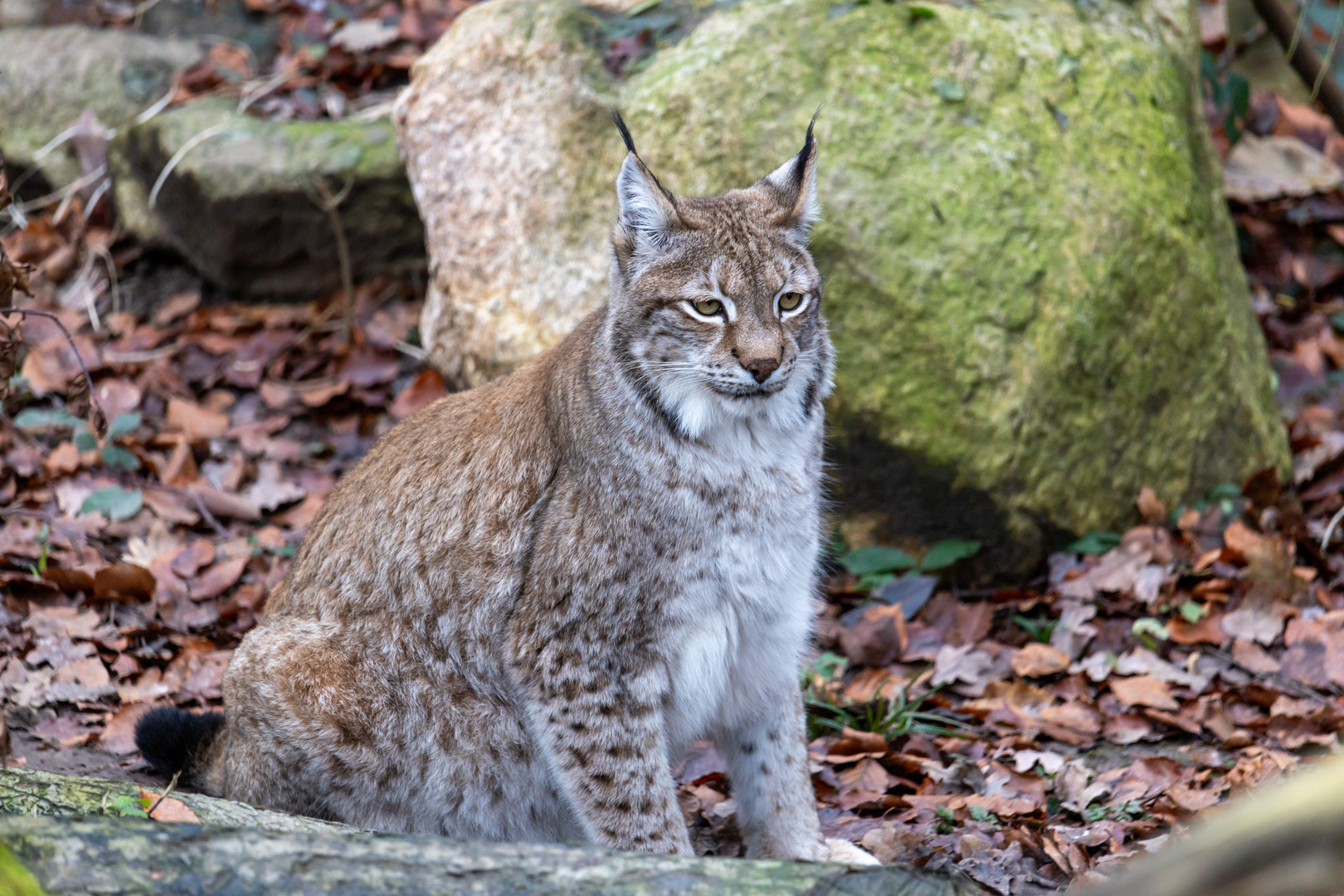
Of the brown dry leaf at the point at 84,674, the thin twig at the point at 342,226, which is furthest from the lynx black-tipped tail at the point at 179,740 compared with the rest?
the thin twig at the point at 342,226

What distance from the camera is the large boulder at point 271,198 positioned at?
757 centimetres

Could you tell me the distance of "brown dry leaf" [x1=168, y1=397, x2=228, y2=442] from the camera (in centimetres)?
690

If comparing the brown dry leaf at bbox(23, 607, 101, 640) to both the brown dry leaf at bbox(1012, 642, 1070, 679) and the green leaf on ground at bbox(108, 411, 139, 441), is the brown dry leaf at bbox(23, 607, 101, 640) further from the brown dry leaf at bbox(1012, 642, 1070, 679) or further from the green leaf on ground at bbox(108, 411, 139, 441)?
the brown dry leaf at bbox(1012, 642, 1070, 679)

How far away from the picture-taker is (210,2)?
31.4 feet

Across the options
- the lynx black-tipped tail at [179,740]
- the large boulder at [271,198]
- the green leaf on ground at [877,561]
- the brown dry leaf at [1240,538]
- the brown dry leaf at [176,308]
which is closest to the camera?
the lynx black-tipped tail at [179,740]

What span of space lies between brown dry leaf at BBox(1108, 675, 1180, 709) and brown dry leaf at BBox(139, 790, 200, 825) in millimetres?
3450

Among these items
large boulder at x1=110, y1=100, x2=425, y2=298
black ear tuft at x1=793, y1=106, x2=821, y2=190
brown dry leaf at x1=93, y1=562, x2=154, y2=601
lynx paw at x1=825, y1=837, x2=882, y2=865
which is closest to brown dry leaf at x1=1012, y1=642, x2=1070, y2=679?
lynx paw at x1=825, y1=837, x2=882, y2=865

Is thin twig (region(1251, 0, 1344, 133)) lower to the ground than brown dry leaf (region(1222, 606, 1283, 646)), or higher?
higher

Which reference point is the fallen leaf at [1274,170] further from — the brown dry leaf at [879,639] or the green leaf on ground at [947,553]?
the brown dry leaf at [879,639]

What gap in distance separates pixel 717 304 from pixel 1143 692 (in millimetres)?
2466

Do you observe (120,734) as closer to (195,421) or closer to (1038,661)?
(195,421)

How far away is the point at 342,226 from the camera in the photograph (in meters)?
7.66

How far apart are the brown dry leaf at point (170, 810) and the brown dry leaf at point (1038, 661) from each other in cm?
337

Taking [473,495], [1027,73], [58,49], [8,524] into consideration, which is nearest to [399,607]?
[473,495]
